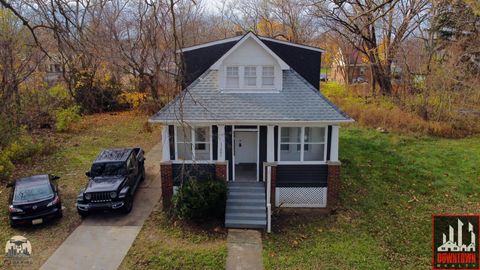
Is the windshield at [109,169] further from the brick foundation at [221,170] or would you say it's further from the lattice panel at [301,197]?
the lattice panel at [301,197]

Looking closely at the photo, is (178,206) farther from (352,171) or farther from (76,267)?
(352,171)

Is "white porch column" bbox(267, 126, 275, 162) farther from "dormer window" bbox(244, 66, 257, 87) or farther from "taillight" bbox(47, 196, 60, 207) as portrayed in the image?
"taillight" bbox(47, 196, 60, 207)

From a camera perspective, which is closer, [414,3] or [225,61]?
[225,61]

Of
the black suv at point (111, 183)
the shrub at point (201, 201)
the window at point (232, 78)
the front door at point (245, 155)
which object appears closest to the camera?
the shrub at point (201, 201)

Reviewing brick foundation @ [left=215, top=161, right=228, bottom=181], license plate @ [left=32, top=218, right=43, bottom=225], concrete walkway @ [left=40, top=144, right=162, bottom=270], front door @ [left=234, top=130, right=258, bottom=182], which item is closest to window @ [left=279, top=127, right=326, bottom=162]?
front door @ [left=234, top=130, right=258, bottom=182]

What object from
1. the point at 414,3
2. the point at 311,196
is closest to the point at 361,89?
the point at 414,3

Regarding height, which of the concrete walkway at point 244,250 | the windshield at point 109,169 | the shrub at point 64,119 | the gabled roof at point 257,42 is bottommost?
the concrete walkway at point 244,250

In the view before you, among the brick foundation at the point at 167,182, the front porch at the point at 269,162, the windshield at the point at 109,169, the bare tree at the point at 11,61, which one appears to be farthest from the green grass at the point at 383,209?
the bare tree at the point at 11,61
